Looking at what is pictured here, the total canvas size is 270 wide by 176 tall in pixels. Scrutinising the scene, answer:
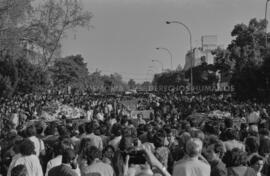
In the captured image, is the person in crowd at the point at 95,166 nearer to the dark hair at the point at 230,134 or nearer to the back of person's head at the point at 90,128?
the dark hair at the point at 230,134

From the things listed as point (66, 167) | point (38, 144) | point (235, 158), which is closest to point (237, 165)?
point (235, 158)

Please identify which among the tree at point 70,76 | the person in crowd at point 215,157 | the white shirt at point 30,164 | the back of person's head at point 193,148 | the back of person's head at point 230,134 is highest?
the tree at point 70,76

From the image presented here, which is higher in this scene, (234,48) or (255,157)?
(234,48)

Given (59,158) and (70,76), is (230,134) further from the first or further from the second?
(70,76)

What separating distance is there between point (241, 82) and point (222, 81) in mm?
50580

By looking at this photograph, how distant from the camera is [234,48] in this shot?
62812mm

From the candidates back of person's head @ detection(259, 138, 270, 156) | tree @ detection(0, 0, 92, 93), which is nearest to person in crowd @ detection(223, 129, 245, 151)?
back of person's head @ detection(259, 138, 270, 156)

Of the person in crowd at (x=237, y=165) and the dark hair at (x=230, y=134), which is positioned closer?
the person in crowd at (x=237, y=165)

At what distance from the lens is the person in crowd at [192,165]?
21.5 feet

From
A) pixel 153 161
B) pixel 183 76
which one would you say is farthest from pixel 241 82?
pixel 183 76

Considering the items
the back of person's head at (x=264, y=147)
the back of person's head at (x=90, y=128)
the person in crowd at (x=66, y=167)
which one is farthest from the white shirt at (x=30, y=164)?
the back of person's head at (x=264, y=147)

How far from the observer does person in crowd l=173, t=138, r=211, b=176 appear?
6555 millimetres

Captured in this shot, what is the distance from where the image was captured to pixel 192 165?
6566 mm

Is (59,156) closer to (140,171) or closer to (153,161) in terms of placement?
(140,171)
